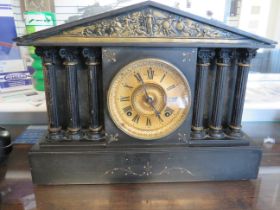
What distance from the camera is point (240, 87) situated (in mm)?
798

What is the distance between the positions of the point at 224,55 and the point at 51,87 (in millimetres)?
541

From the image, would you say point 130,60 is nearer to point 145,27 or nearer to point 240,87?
point 145,27

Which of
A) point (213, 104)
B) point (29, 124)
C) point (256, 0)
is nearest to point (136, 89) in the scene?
point (213, 104)

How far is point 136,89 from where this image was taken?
763 mm

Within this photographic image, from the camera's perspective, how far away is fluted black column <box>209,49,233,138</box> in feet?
2.51

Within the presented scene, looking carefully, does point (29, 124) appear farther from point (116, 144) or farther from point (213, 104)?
point (213, 104)

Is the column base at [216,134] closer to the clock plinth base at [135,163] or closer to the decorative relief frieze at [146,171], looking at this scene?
the clock plinth base at [135,163]

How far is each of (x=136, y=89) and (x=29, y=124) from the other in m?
0.72

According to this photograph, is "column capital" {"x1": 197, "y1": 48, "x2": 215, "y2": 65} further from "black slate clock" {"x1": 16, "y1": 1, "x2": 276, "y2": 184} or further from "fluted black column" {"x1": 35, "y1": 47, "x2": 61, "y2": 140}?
"fluted black column" {"x1": 35, "y1": 47, "x2": 61, "y2": 140}

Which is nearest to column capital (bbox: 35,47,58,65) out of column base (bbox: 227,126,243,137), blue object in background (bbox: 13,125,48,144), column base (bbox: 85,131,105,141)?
column base (bbox: 85,131,105,141)

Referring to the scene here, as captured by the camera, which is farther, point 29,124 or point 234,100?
point 29,124

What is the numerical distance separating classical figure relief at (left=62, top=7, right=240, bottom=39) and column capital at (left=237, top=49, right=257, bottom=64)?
0.32 ft

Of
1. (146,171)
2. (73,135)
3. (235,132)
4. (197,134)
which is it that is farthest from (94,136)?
(235,132)

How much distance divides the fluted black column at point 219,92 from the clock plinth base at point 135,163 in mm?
68
